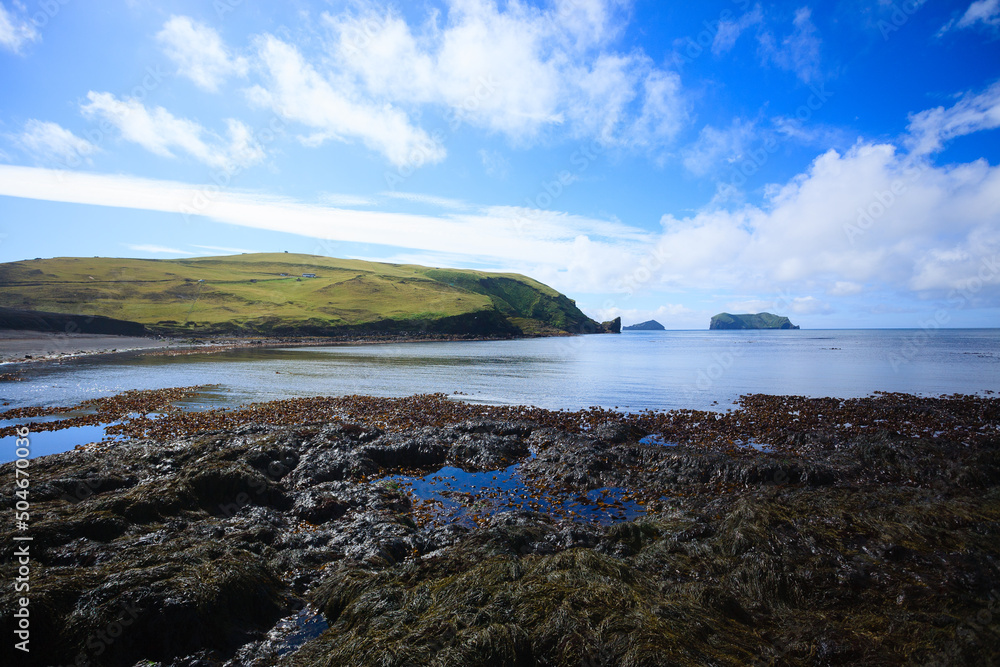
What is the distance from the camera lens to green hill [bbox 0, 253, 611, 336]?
108 meters

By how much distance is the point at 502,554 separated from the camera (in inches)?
330

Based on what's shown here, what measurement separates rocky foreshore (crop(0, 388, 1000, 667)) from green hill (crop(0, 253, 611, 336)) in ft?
364

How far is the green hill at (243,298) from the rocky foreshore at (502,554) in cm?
11098

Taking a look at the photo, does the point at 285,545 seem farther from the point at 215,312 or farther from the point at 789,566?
the point at 215,312

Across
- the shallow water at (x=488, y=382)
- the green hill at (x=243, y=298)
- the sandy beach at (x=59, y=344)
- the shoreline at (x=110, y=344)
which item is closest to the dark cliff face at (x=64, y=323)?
the shoreline at (x=110, y=344)

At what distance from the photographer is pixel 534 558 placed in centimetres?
816

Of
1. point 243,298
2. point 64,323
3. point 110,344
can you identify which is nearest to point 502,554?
point 110,344

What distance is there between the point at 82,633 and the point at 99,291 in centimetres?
15279

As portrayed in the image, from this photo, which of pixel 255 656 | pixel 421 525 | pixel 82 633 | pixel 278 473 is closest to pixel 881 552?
pixel 421 525

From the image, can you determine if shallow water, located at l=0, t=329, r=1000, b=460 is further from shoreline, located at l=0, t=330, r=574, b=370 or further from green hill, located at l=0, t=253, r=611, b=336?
green hill, located at l=0, t=253, r=611, b=336

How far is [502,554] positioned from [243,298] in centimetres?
15058

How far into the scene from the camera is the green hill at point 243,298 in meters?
108

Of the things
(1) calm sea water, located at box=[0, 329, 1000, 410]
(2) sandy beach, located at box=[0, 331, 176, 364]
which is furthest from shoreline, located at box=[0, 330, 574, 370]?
(1) calm sea water, located at box=[0, 329, 1000, 410]

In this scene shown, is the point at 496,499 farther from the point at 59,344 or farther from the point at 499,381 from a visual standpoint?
the point at 59,344
